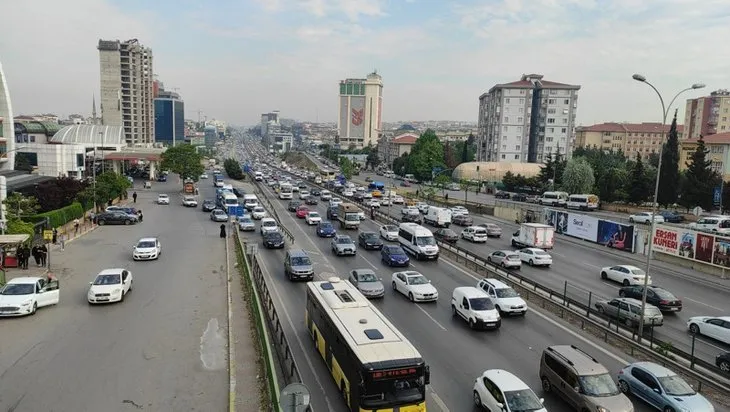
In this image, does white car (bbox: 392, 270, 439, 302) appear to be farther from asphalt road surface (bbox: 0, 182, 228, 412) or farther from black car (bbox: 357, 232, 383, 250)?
black car (bbox: 357, 232, 383, 250)

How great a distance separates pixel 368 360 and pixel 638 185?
222ft

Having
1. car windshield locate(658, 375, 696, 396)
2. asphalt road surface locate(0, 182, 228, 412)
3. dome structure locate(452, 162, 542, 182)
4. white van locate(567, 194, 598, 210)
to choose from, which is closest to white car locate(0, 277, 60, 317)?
asphalt road surface locate(0, 182, 228, 412)

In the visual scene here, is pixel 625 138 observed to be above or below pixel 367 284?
above

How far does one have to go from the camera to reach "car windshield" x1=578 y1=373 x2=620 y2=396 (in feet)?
43.6

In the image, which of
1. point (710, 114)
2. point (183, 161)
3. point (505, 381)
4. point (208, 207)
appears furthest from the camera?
point (710, 114)

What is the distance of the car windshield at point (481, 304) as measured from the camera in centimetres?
2024

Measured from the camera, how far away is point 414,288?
23.9m

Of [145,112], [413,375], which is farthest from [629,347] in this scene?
[145,112]

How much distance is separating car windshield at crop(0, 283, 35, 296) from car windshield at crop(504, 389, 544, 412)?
18216 mm

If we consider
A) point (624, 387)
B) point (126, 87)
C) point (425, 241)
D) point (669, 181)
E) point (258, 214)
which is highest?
point (126, 87)

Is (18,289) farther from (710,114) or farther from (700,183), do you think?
(710,114)

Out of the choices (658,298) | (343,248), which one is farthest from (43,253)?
(658,298)

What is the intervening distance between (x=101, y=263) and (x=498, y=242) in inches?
1147

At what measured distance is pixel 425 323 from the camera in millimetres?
20812
